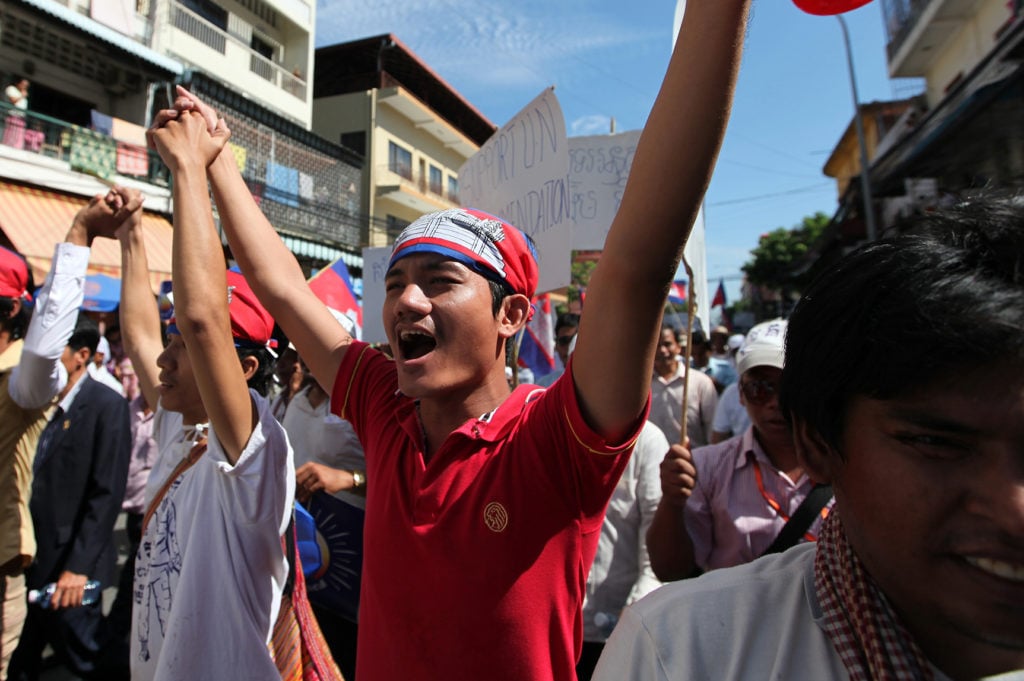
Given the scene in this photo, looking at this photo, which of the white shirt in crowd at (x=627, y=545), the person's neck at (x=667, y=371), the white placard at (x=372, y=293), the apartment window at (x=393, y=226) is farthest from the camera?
the apartment window at (x=393, y=226)

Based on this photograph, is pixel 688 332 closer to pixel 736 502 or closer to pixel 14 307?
pixel 736 502

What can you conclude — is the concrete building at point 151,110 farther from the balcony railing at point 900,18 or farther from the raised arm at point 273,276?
the balcony railing at point 900,18

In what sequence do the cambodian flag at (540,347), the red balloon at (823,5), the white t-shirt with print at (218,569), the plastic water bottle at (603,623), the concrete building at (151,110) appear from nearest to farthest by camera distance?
the red balloon at (823,5) → the white t-shirt with print at (218,569) → the plastic water bottle at (603,623) → the cambodian flag at (540,347) → the concrete building at (151,110)

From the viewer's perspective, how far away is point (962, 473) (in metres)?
0.71

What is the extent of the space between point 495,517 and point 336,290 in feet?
11.1

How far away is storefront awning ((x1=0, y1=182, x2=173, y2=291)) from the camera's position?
455 inches

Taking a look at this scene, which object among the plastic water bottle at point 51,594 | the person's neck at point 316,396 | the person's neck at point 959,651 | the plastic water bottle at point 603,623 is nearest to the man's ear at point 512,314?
the person's neck at point 959,651

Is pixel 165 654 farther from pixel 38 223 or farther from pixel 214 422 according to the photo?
pixel 38 223

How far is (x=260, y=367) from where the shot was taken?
7.15ft

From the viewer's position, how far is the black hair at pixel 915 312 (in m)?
0.73

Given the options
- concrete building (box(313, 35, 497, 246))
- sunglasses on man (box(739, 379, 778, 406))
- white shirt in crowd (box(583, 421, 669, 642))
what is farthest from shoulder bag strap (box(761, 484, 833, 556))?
concrete building (box(313, 35, 497, 246))

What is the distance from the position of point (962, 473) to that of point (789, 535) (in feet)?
4.34

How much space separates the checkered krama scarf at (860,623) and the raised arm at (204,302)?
1289 millimetres

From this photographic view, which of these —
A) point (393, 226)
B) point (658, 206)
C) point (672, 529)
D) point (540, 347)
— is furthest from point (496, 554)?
point (393, 226)
